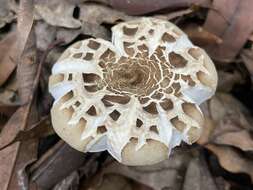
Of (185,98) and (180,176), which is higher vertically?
(185,98)

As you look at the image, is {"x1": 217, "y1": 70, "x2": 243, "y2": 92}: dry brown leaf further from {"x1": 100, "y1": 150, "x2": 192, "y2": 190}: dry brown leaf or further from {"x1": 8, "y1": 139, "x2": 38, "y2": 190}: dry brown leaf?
{"x1": 8, "y1": 139, "x2": 38, "y2": 190}: dry brown leaf

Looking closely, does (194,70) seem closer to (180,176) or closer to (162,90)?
(162,90)

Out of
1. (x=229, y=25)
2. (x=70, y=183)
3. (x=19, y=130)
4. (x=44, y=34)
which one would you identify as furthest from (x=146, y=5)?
(x=70, y=183)

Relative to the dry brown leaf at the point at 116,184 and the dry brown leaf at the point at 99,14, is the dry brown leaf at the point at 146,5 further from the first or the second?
the dry brown leaf at the point at 116,184

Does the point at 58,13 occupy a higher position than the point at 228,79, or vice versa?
the point at 58,13

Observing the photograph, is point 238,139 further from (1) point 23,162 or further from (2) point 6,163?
(2) point 6,163

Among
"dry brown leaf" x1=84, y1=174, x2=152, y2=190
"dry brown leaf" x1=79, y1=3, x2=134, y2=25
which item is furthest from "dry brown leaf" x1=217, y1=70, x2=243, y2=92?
"dry brown leaf" x1=84, y1=174, x2=152, y2=190

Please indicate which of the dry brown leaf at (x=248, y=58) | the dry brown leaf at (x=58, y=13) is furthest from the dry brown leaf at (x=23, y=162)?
the dry brown leaf at (x=248, y=58)

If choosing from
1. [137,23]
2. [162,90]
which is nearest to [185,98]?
[162,90]
